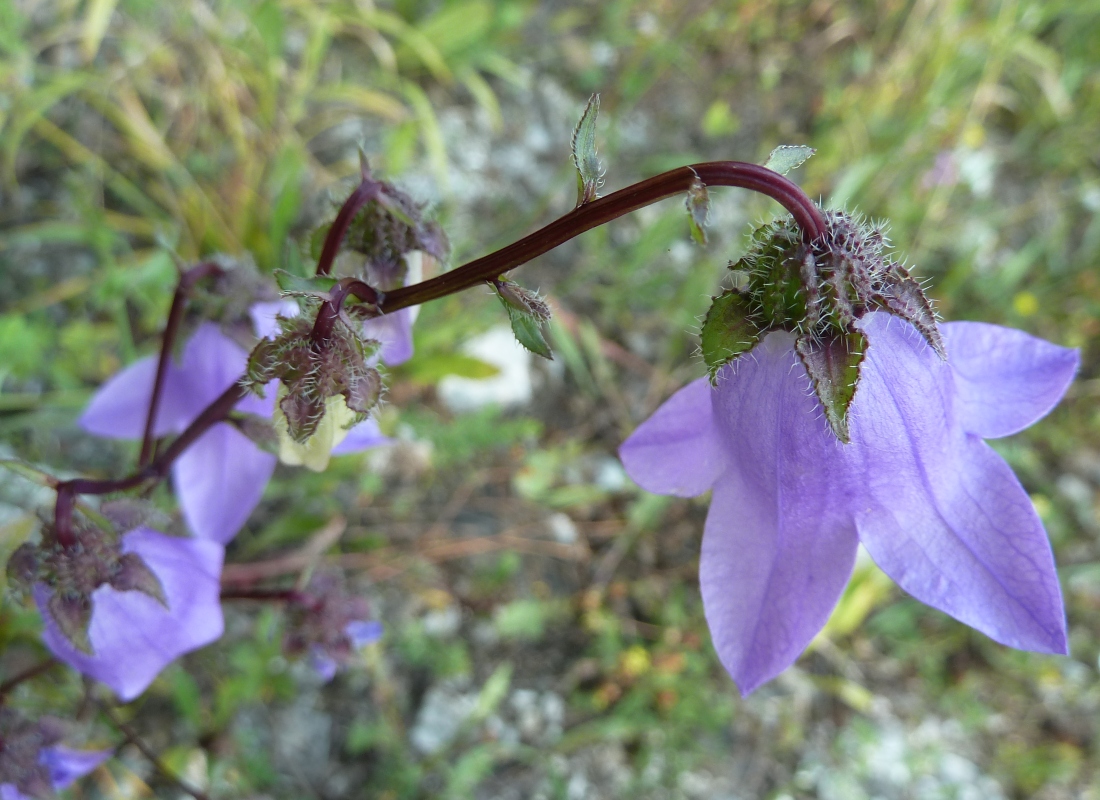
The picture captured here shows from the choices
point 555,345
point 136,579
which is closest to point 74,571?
point 136,579

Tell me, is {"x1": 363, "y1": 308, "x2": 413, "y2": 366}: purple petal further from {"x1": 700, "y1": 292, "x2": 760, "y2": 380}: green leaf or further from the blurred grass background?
the blurred grass background

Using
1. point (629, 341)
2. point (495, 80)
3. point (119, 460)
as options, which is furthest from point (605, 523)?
point (495, 80)

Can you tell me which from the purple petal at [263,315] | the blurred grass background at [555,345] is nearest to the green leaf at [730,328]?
the purple petal at [263,315]

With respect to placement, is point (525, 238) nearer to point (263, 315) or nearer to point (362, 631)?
point (263, 315)

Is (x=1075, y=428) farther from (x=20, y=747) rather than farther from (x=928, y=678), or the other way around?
(x=20, y=747)

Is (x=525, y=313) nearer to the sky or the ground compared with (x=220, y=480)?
nearer to the ground

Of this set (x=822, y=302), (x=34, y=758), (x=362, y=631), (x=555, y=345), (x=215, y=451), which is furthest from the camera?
(x=555, y=345)

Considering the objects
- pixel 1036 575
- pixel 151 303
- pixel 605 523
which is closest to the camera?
pixel 1036 575
